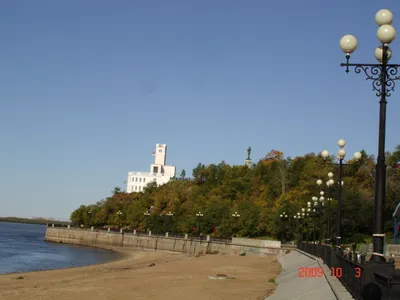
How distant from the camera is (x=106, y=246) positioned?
100750mm

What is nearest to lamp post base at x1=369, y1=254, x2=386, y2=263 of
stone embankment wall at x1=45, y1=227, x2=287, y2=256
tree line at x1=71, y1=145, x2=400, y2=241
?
stone embankment wall at x1=45, y1=227, x2=287, y2=256

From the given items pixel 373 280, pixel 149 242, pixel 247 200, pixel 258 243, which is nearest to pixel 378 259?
pixel 373 280

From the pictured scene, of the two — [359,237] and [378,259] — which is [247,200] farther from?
[378,259]

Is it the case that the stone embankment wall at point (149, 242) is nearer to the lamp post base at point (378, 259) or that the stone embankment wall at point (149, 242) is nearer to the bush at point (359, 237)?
the bush at point (359, 237)

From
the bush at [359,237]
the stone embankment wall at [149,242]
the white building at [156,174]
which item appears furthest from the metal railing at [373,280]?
the white building at [156,174]

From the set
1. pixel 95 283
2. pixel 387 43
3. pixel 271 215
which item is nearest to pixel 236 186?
pixel 271 215

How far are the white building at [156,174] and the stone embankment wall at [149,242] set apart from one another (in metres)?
55.1

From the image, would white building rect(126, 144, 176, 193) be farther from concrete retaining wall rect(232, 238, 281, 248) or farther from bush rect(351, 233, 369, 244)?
bush rect(351, 233, 369, 244)

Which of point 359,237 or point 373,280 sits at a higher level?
point 359,237

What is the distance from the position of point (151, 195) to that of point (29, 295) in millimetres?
102991

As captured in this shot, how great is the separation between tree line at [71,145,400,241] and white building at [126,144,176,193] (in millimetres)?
31404

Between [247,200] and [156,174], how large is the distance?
85.2 m

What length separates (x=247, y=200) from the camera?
94375mm

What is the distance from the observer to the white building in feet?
569
